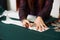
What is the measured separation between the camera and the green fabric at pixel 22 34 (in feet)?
3.16

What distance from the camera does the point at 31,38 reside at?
99cm

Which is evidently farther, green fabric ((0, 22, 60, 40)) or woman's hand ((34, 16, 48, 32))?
woman's hand ((34, 16, 48, 32))

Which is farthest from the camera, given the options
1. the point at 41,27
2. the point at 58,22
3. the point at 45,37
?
the point at 58,22

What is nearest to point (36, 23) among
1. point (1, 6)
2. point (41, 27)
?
point (41, 27)

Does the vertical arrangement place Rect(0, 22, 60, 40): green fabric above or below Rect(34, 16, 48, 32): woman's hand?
below

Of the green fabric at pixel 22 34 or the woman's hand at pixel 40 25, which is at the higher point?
the woman's hand at pixel 40 25

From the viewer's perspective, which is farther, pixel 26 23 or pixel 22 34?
pixel 26 23

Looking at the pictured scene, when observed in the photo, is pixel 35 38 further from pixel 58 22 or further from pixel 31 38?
pixel 58 22

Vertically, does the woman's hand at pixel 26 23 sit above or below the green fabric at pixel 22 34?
above

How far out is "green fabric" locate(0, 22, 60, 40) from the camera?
3.16ft

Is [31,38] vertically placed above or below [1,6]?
below

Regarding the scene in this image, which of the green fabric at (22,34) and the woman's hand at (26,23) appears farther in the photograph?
the woman's hand at (26,23)

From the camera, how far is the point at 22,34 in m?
1.05

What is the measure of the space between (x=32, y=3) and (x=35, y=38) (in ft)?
1.27
